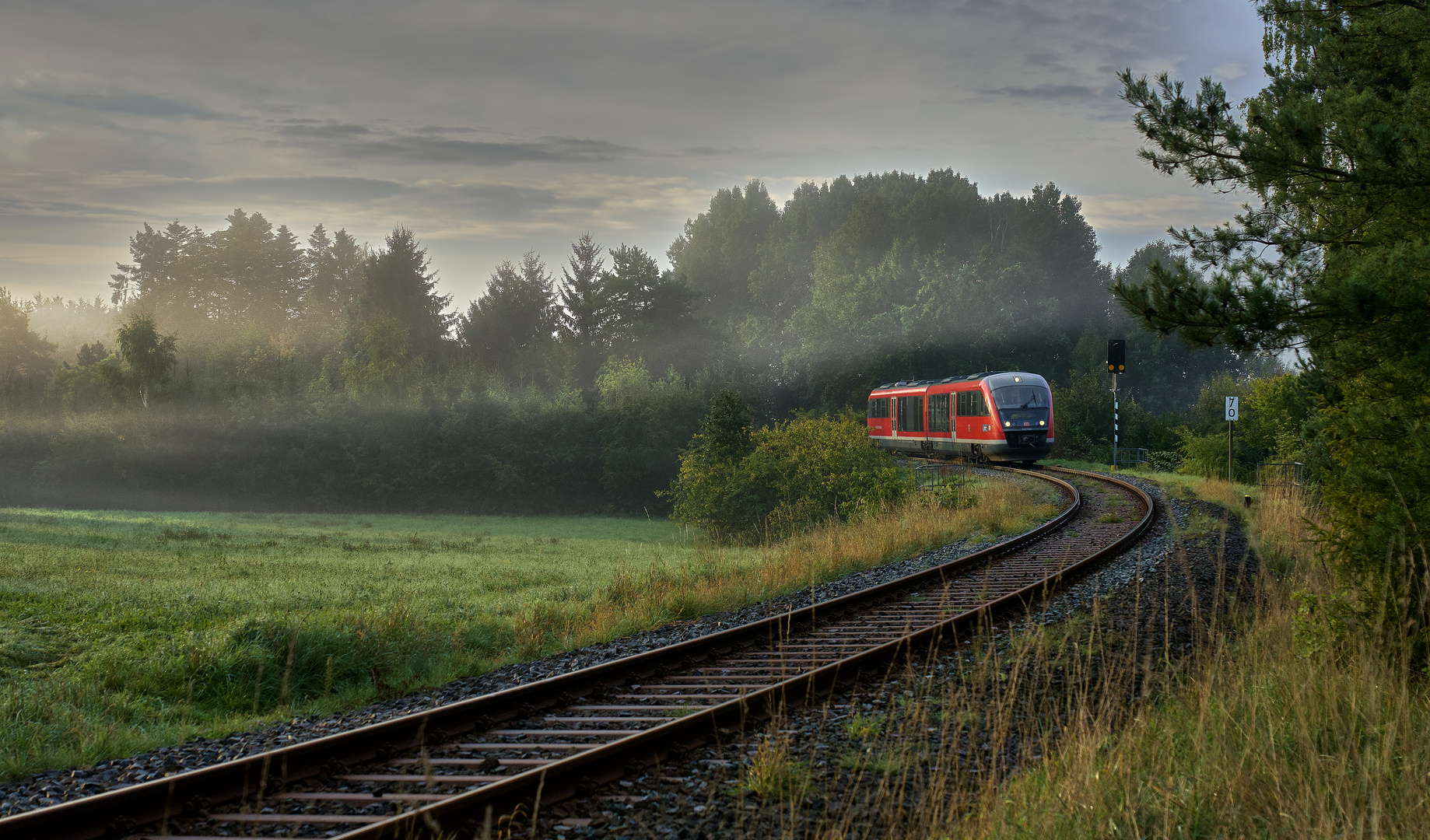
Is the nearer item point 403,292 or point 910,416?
point 910,416

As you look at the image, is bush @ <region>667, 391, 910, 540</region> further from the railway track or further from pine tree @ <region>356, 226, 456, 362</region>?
pine tree @ <region>356, 226, 456, 362</region>

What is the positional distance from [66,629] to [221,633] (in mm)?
2298

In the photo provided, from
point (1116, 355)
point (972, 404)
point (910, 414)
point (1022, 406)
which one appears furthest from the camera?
point (910, 414)

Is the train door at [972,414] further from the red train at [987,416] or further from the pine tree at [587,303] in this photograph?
the pine tree at [587,303]

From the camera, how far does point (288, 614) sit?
376 inches

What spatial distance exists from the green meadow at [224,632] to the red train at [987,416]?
42.0 feet

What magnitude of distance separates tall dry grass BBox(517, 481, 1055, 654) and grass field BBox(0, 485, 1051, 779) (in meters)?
0.04

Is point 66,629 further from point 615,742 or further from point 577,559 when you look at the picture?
point 577,559

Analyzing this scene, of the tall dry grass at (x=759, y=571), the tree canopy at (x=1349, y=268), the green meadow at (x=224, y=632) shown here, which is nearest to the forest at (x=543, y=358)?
the tall dry grass at (x=759, y=571)

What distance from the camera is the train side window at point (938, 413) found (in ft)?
107

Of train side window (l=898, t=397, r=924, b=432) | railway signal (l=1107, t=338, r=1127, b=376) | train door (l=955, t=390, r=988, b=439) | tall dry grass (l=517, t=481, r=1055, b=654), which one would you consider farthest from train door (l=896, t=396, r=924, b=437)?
tall dry grass (l=517, t=481, r=1055, b=654)

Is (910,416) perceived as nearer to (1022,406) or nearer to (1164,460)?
(1022,406)

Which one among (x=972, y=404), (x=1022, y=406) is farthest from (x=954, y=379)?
(x=1022, y=406)

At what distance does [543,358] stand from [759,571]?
5738 centimetres
